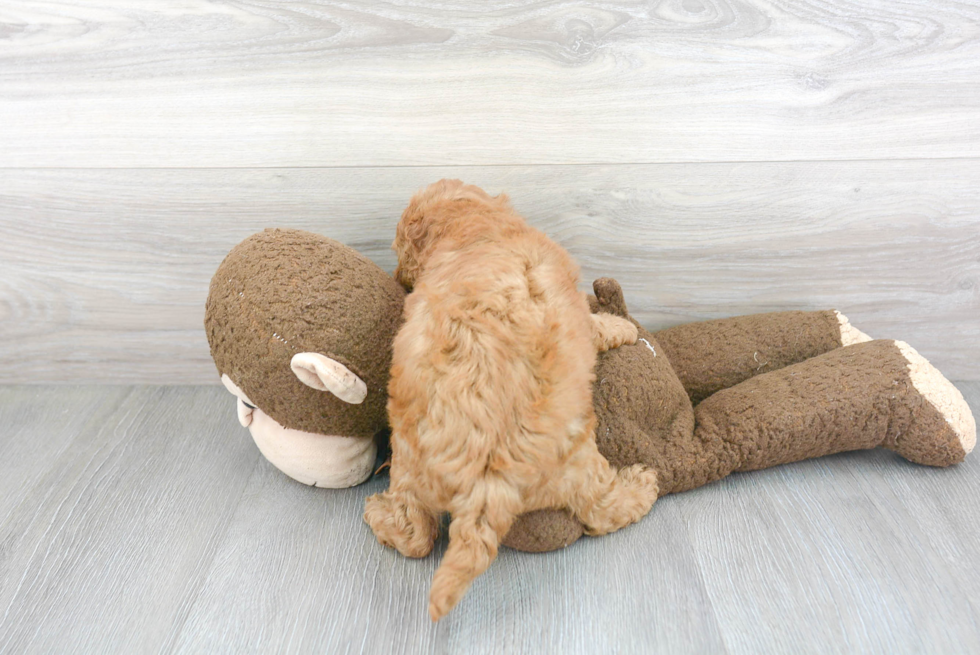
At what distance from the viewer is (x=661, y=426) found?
1008 millimetres

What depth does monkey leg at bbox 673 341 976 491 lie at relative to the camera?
0.99m

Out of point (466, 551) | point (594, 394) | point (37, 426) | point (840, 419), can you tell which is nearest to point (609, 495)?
point (594, 394)

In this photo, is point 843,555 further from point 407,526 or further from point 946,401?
point 407,526

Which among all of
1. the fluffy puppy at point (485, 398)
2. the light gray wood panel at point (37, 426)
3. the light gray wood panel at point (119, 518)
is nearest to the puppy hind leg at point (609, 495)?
the fluffy puppy at point (485, 398)

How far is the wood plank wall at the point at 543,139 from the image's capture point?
3.46 feet

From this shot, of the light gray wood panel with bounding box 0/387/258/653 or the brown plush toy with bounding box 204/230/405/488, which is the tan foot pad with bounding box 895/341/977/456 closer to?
the brown plush toy with bounding box 204/230/405/488

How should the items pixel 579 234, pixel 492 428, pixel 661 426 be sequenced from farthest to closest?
1. pixel 579 234
2. pixel 661 426
3. pixel 492 428

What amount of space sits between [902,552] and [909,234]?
597mm

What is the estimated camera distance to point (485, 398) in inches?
29.9

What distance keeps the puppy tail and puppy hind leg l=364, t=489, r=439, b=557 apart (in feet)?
0.38

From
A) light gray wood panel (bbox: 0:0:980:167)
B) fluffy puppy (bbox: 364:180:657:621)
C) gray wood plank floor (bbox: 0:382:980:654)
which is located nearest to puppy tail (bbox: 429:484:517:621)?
fluffy puppy (bbox: 364:180:657:621)

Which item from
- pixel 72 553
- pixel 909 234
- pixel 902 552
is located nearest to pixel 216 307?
pixel 72 553

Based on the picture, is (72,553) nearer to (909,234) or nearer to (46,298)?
(46,298)

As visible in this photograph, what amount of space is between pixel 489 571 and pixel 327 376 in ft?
1.13
